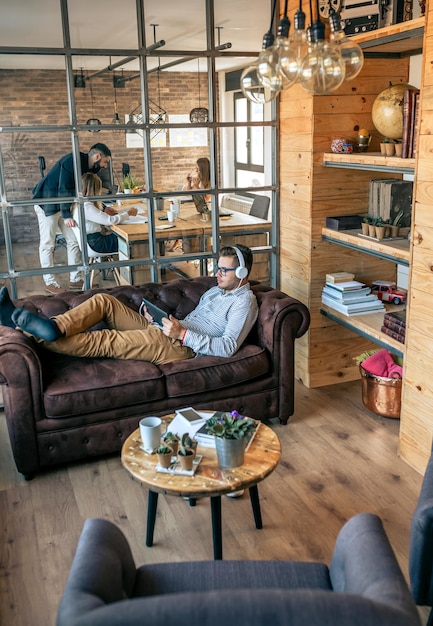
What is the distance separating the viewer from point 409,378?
313 cm

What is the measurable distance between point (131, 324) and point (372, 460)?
151 cm

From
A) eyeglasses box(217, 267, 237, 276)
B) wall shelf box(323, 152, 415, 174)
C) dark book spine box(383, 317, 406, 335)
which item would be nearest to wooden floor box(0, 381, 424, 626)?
dark book spine box(383, 317, 406, 335)

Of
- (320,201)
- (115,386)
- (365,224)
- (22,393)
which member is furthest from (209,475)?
(320,201)

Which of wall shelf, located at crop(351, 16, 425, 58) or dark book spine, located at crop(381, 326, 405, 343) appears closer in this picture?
wall shelf, located at crop(351, 16, 425, 58)

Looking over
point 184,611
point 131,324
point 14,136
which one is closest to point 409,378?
point 131,324

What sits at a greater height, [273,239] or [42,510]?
[273,239]

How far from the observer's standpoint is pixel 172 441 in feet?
7.88

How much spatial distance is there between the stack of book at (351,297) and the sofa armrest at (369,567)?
90.8 inches

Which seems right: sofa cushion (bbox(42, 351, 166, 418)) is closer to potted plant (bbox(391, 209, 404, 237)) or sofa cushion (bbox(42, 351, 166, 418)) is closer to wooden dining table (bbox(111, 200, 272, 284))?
wooden dining table (bbox(111, 200, 272, 284))

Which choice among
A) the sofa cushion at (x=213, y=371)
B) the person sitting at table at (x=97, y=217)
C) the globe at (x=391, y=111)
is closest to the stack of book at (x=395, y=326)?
the sofa cushion at (x=213, y=371)

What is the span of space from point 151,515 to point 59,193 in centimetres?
202

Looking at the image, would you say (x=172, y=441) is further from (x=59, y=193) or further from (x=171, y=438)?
(x=59, y=193)

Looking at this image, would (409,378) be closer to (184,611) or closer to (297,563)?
(297,563)

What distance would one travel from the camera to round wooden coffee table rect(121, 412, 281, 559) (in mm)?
2221
